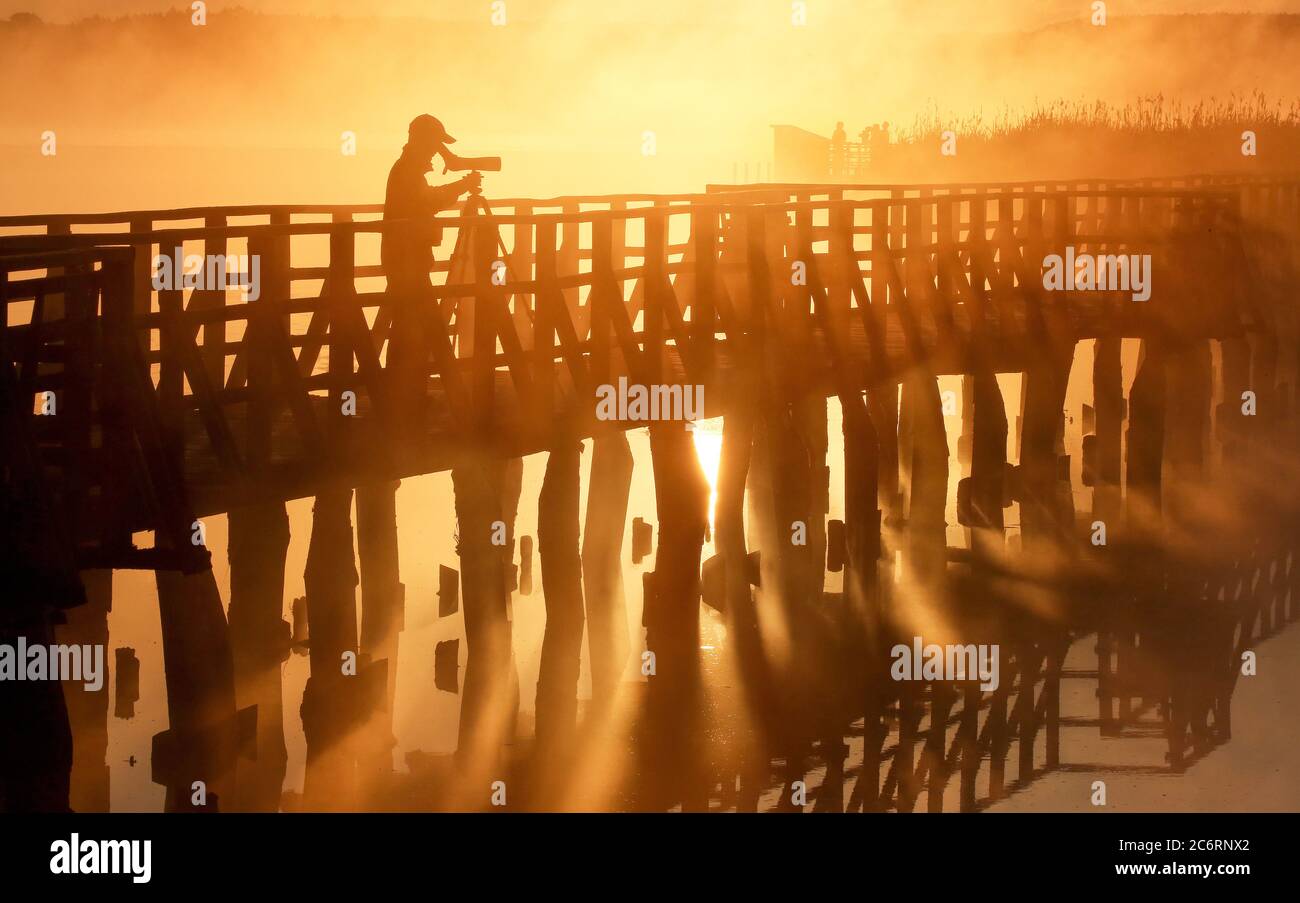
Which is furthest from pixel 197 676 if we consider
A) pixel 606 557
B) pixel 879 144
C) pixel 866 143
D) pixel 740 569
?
pixel 879 144

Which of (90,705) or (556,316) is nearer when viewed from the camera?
(90,705)

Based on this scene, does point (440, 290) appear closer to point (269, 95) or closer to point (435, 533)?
point (435, 533)

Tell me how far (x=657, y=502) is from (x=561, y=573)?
0.90 meters

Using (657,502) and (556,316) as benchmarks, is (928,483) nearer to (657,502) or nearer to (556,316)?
(657,502)

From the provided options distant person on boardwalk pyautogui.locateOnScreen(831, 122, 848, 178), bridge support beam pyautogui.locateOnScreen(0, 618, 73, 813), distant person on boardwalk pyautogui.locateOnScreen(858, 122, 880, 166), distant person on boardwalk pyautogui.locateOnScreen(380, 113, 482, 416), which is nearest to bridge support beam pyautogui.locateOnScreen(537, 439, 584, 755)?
distant person on boardwalk pyautogui.locateOnScreen(380, 113, 482, 416)

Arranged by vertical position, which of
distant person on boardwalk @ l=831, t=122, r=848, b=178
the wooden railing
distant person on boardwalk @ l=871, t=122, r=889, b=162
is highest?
distant person on boardwalk @ l=871, t=122, r=889, b=162

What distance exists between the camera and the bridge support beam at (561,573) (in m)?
14.0

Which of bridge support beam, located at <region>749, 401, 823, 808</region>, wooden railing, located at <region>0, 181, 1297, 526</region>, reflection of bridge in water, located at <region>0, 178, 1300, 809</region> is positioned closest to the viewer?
reflection of bridge in water, located at <region>0, 178, 1300, 809</region>

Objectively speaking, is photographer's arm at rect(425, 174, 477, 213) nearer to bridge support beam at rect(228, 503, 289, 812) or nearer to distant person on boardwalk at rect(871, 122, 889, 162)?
bridge support beam at rect(228, 503, 289, 812)

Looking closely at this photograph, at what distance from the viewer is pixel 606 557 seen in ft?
55.0

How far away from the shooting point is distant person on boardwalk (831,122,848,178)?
1879 inches

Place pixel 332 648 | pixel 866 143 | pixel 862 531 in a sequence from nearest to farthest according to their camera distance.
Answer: pixel 332 648
pixel 862 531
pixel 866 143

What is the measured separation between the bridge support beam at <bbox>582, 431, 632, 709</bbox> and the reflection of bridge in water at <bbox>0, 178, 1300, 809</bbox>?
0.04m

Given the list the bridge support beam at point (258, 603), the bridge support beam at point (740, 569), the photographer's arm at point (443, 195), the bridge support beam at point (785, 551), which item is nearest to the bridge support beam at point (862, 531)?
the bridge support beam at point (785, 551)
